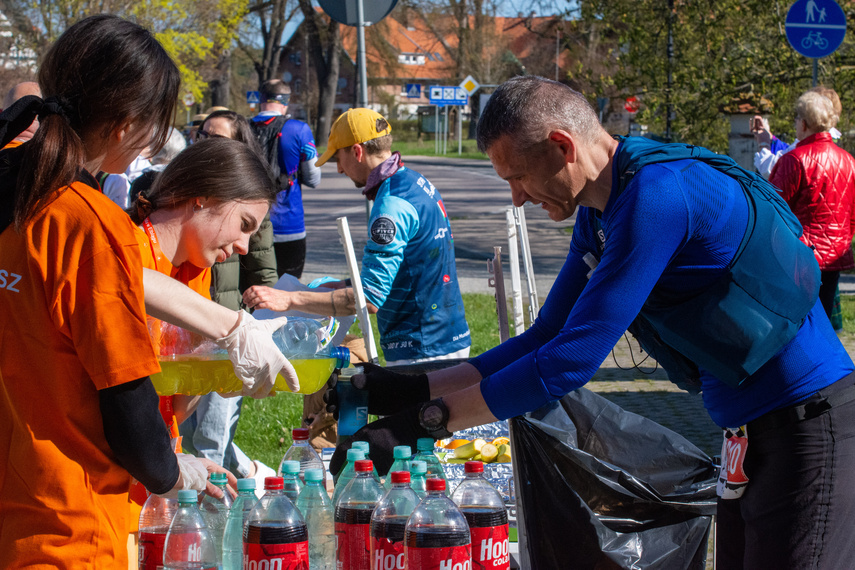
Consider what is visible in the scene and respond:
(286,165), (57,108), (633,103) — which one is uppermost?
(57,108)

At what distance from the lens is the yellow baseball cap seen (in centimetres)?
435

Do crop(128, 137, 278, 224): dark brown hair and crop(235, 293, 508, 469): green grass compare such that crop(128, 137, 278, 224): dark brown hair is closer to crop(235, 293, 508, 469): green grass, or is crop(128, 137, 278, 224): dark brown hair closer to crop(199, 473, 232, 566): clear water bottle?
crop(199, 473, 232, 566): clear water bottle

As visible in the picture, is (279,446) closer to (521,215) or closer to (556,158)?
(521,215)

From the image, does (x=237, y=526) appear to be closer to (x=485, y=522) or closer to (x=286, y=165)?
(x=485, y=522)

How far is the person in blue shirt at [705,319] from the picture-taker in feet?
7.27

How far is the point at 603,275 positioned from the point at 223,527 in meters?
1.26

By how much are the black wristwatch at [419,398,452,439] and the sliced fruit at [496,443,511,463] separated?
5.26 ft

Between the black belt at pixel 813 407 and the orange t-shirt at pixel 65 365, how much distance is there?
1.57 meters

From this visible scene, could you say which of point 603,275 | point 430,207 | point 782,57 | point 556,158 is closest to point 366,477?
point 603,275

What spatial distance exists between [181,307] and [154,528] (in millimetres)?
575

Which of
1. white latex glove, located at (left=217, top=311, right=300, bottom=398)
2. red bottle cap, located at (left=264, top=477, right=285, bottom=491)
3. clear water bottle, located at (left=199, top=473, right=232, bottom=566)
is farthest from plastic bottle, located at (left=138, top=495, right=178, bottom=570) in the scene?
white latex glove, located at (left=217, top=311, right=300, bottom=398)

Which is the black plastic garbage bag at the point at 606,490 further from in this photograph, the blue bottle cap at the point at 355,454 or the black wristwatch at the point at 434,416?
the blue bottle cap at the point at 355,454

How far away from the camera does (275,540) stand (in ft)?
6.49

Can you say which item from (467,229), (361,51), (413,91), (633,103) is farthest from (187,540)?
(413,91)
